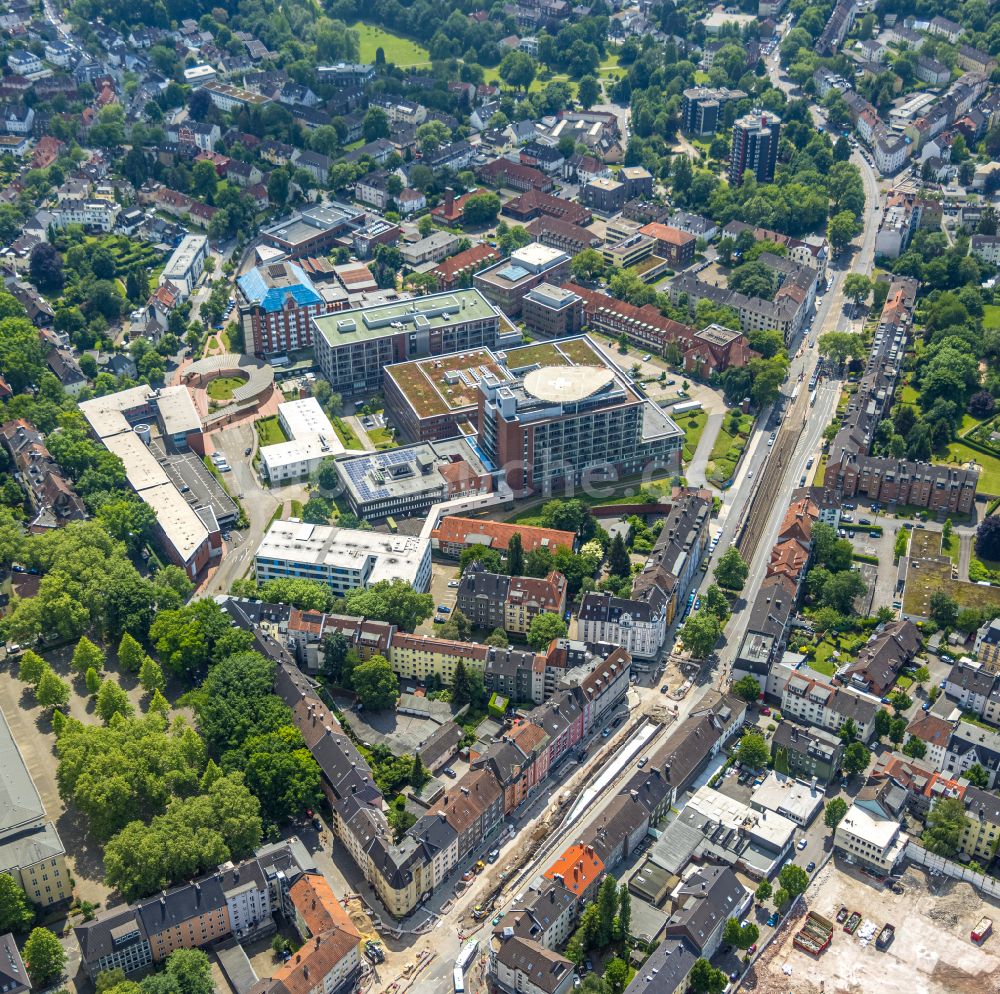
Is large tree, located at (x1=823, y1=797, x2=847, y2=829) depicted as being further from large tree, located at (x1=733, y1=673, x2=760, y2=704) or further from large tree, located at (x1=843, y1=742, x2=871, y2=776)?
large tree, located at (x1=733, y1=673, x2=760, y2=704)

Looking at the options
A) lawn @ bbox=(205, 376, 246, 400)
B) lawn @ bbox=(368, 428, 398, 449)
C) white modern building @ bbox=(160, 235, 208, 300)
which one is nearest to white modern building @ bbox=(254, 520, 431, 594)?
lawn @ bbox=(368, 428, 398, 449)

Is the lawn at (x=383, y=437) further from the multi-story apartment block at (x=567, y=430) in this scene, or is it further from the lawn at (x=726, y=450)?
the lawn at (x=726, y=450)

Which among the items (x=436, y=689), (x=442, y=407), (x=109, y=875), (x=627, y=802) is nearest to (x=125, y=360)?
(x=442, y=407)

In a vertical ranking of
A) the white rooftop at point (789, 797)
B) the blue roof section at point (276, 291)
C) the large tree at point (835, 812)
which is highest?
the blue roof section at point (276, 291)

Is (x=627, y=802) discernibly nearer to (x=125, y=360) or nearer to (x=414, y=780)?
(x=414, y=780)

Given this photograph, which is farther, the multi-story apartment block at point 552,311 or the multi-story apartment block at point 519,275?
the multi-story apartment block at point 519,275

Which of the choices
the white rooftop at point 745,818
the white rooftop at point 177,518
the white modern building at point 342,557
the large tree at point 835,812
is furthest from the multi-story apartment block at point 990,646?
the white rooftop at point 177,518

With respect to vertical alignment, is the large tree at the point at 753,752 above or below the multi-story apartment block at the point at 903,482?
below

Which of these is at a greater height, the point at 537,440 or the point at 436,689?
the point at 537,440
